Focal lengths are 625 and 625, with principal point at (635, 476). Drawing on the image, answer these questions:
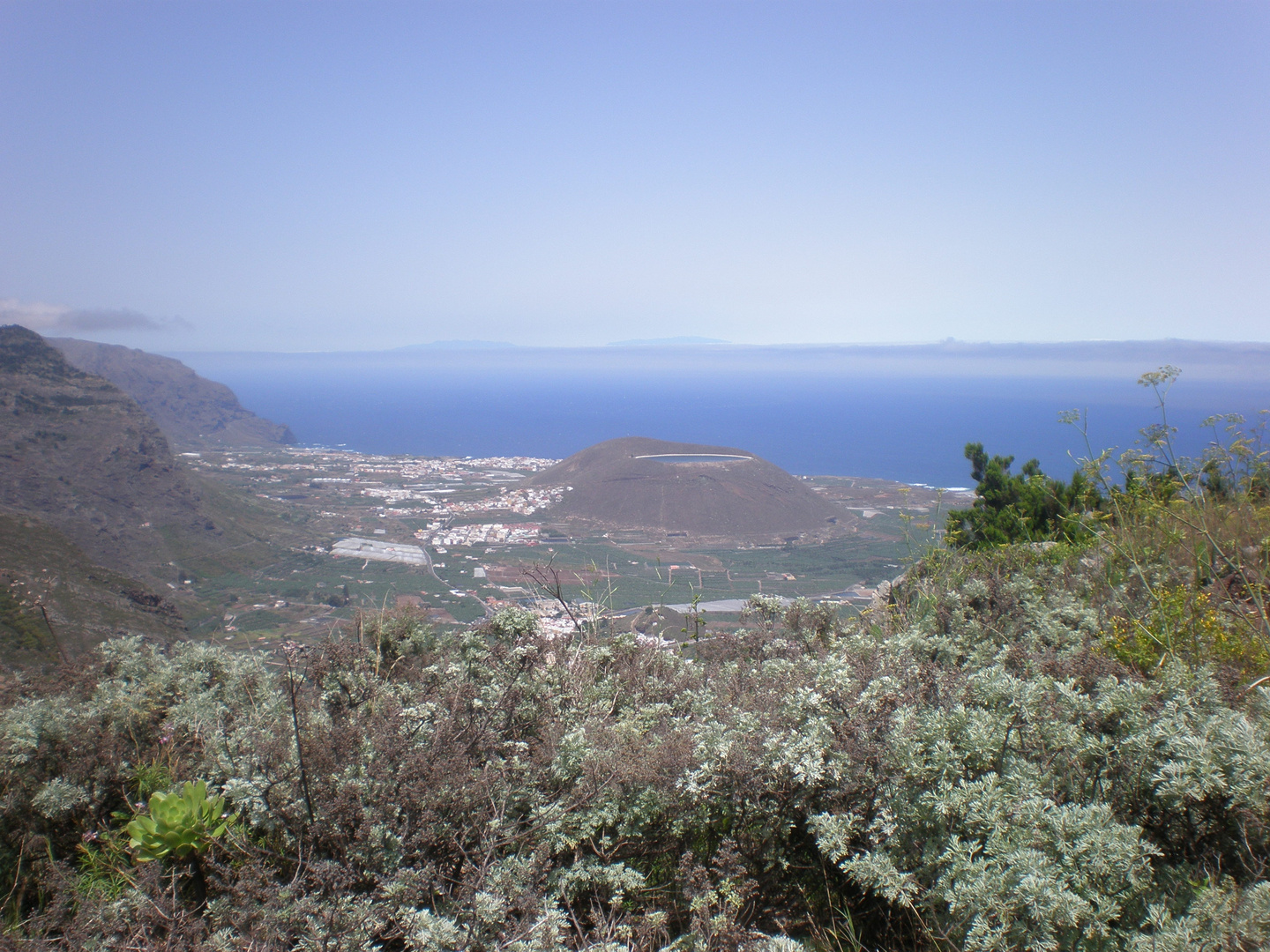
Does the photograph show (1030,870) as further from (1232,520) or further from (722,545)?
(722,545)

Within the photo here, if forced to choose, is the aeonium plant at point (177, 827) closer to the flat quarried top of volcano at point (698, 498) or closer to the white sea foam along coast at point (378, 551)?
the white sea foam along coast at point (378, 551)

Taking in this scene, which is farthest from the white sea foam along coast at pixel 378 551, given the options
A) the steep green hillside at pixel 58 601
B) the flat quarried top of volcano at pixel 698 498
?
the steep green hillside at pixel 58 601

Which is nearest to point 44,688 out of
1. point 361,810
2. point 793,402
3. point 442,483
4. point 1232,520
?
point 361,810

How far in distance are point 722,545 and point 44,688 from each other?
18.4 metres

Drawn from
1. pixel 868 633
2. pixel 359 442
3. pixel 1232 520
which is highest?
pixel 1232 520

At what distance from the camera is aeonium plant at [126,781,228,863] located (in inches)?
74.6

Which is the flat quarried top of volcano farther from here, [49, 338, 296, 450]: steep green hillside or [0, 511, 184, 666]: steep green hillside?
[49, 338, 296, 450]: steep green hillside

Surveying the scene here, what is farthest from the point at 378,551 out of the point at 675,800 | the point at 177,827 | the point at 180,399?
the point at 180,399

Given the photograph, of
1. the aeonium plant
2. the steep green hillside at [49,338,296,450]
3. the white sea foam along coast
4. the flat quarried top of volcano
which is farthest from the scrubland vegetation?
the steep green hillside at [49,338,296,450]

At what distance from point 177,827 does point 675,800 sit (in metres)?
1.52

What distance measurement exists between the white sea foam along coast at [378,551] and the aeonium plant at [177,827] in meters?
16.0

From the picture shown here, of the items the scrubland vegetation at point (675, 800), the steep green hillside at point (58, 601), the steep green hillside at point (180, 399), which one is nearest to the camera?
the scrubland vegetation at point (675, 800)

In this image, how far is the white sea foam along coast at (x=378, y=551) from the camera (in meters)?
18.2

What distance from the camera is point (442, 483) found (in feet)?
115
